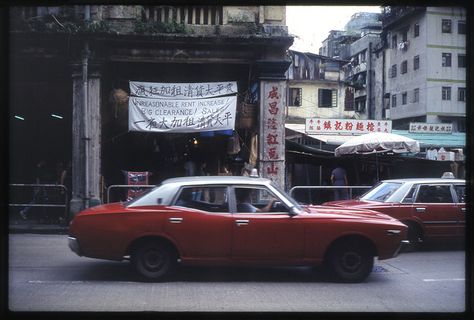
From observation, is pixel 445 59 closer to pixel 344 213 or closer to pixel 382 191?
pixel 382 191

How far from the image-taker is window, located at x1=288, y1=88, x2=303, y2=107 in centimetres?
3856

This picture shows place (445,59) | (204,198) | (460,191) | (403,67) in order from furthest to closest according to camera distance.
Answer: (403,67)
(445,59)
(460,191)
(204,198)

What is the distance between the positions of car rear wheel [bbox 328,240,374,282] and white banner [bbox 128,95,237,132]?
5976 millimetres

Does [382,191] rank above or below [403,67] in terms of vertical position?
below

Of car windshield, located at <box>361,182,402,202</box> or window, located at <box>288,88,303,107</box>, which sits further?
window, located at <box>288,88,303,107</box>

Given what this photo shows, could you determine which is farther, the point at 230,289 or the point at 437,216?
the point at 437,216

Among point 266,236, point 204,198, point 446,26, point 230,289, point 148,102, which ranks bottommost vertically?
point 230,289

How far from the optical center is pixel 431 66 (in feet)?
111

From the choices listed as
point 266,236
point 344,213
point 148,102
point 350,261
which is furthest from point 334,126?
point 266,236

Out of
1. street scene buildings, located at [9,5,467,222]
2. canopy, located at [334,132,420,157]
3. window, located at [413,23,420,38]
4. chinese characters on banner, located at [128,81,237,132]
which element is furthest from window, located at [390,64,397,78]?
chinese characters on banner, located at [128,81,237,132]

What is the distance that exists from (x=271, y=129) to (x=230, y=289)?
22.2 feet

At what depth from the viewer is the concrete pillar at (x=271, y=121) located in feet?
42.8

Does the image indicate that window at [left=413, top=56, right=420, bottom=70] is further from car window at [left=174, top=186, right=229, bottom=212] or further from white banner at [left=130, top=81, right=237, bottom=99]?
car window at [left=174, top=186, right=229, bottom=212]

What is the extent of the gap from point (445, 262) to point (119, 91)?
8485mm
